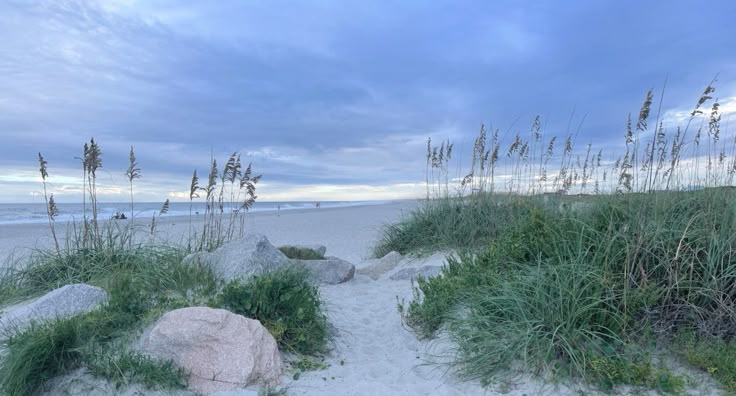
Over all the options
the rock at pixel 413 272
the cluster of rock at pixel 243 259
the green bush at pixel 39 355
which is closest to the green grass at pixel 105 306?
the green bush at pixel 39 355

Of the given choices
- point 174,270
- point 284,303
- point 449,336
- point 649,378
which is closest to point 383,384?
point 449,336

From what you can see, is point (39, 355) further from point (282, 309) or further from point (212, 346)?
point (282, 309)

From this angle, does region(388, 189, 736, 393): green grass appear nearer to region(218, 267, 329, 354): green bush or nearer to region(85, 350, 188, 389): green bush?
region(218, 267, 329, 354): green bush

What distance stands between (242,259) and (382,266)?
3234 mm

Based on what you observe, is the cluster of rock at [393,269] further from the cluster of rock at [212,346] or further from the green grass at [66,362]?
the green grass at [66,362]

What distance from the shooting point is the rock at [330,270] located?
7940 mm

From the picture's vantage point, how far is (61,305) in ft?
17.1

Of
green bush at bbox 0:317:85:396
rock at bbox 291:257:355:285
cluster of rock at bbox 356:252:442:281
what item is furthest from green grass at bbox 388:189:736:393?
green bush at bbox 0:317:85:396

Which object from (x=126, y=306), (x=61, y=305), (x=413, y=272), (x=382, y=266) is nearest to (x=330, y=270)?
(x=413, y=272)

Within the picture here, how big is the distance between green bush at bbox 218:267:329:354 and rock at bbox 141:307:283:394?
387mm

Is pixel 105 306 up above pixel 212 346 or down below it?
above

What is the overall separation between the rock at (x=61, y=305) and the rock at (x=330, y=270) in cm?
311

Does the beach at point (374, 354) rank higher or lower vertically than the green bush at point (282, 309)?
lower

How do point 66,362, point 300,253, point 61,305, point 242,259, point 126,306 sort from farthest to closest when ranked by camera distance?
1. point 300,253
2. point 242,259
3. point 61,305
4. point 126,306
5. point 66,362
